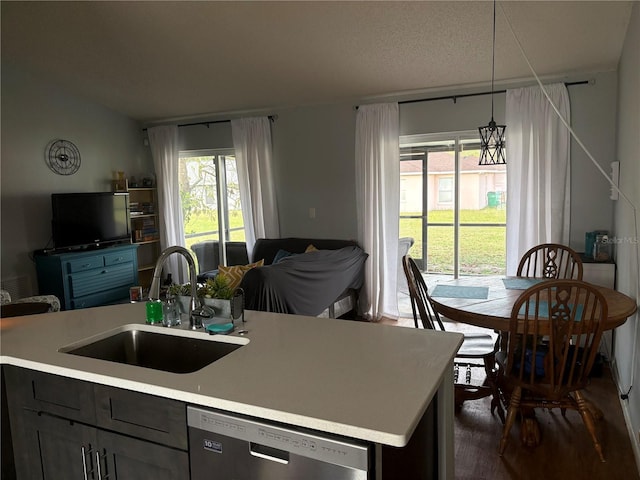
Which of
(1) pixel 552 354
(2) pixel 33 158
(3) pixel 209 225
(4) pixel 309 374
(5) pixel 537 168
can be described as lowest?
(1) pixel 552 354

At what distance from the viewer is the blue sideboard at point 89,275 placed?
16.2 ft

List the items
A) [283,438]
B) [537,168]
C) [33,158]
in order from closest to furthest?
[283,438], [537,168], [33,158]

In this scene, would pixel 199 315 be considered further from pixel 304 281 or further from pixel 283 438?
pixel 304 281

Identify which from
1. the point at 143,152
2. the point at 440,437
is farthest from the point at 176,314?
the point at 143,152

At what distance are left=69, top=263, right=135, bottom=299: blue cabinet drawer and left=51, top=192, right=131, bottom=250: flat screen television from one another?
35 cm

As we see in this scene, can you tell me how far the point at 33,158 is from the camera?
16.8ft

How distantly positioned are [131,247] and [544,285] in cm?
508

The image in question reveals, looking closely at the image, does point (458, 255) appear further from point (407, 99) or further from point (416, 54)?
point (416, 54)

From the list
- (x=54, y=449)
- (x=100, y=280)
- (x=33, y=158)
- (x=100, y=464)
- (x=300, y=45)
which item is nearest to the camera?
(x=100, y=464)

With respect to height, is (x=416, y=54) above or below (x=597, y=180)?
above

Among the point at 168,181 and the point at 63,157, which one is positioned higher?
the point at 63,157

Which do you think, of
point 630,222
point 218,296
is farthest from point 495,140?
point 218,296

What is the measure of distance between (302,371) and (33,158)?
5111 millimetres

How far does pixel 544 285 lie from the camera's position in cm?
210
